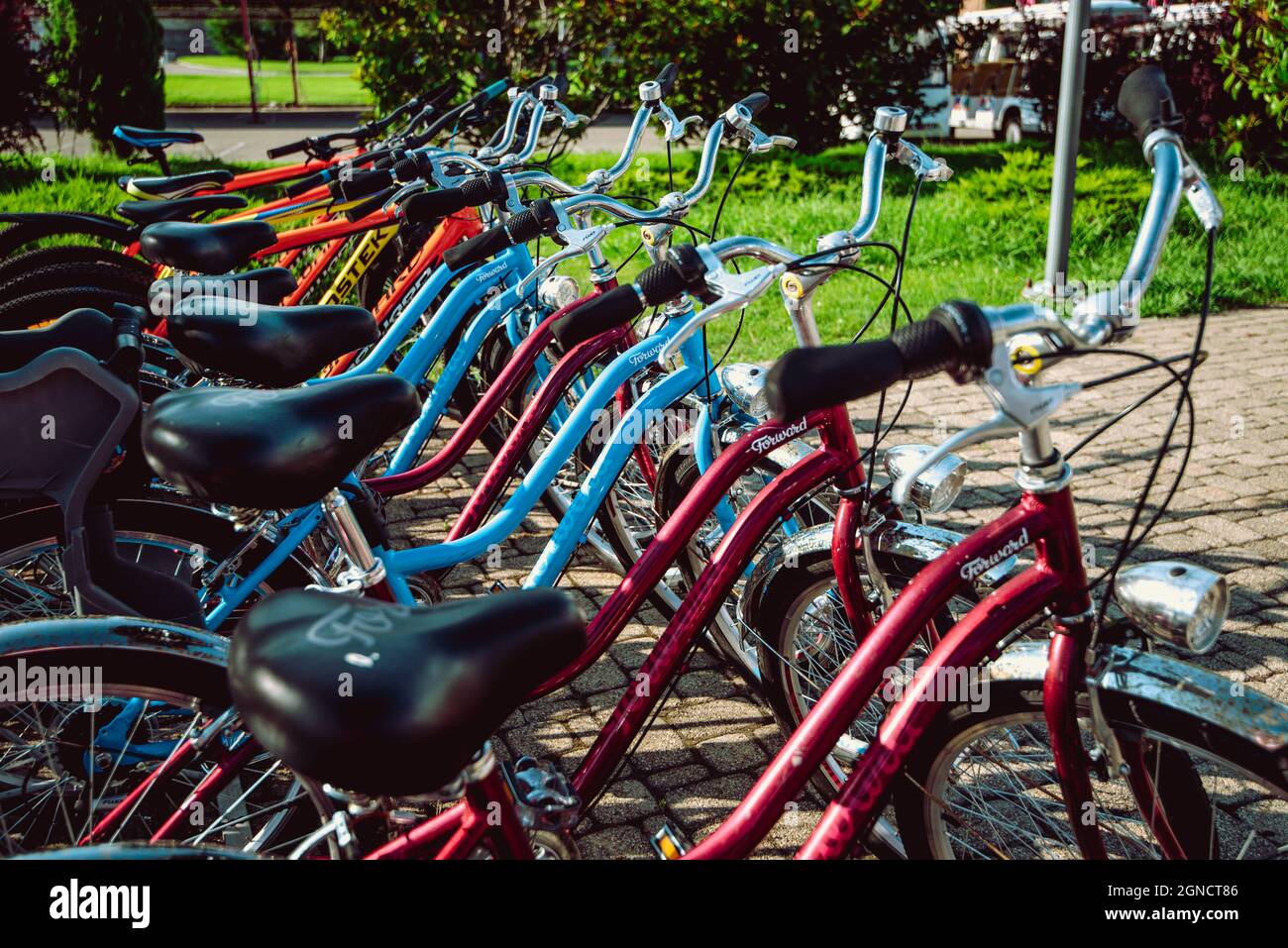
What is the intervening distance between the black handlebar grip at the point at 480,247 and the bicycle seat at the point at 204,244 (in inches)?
32.4

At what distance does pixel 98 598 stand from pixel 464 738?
1279 millimetres

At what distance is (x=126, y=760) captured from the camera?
2.45 meters

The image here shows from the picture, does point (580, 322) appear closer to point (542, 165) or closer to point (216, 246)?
point (216, 246)

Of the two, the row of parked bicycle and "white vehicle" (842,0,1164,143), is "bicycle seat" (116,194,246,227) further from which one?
"white vehicle" (842,0,1164,143)

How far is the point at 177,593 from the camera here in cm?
243

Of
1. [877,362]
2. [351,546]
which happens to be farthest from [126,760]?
[877,362]

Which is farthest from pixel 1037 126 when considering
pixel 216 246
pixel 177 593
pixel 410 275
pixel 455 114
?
pixel 177 593

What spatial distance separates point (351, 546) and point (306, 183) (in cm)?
295

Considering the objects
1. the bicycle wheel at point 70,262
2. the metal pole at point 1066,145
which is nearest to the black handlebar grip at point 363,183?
the bicycle wheel at point 70,262

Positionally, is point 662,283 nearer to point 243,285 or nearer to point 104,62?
point 243,285

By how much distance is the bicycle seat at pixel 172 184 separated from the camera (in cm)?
500

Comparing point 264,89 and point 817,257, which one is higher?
point 264,89

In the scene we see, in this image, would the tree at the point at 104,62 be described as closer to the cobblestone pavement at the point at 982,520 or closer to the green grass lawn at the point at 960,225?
the green grass lawn at the point at 960,225

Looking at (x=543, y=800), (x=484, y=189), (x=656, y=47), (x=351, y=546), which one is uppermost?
(x=656, y=47)
